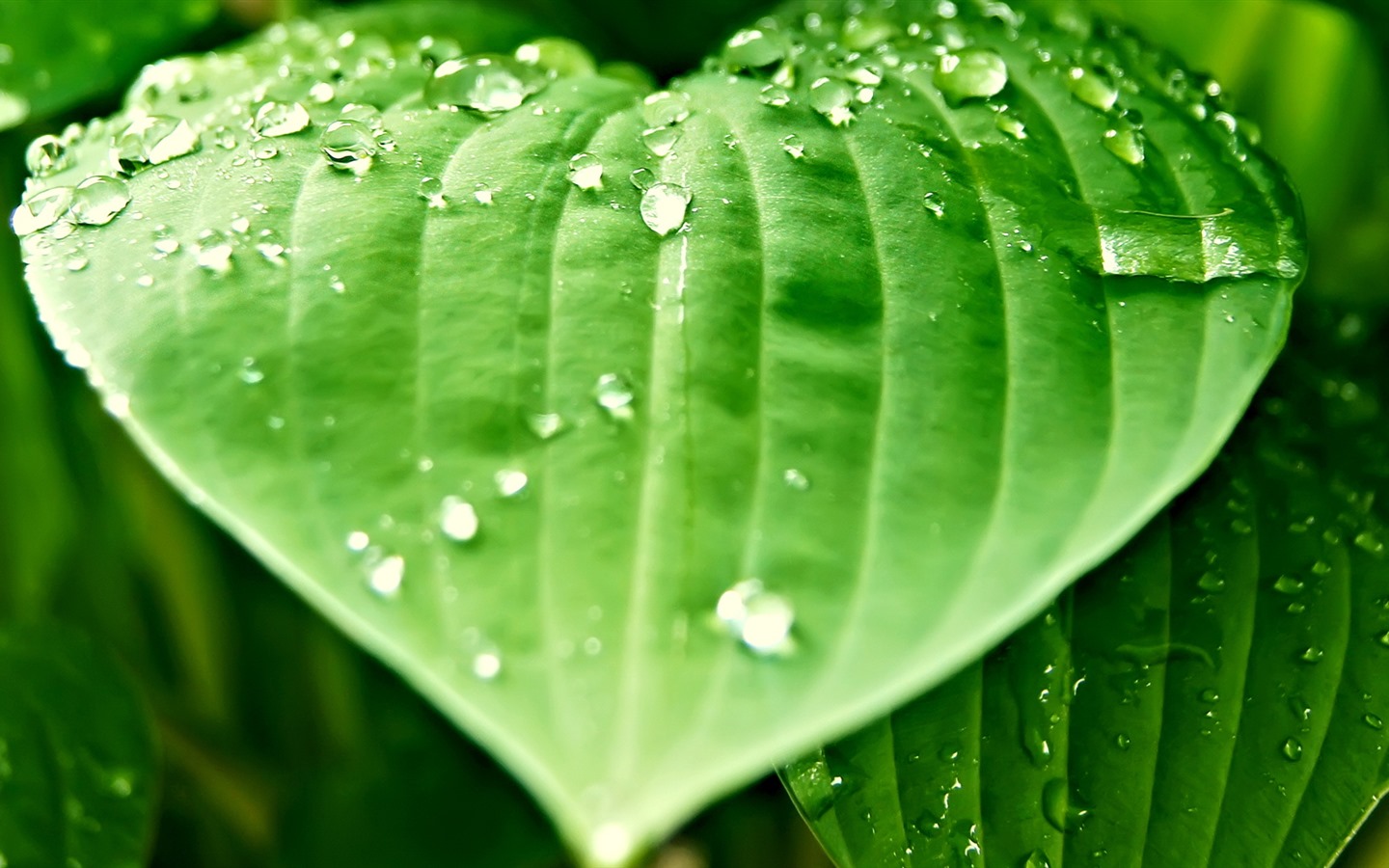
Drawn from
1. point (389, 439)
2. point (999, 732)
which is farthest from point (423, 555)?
point (999, 732)

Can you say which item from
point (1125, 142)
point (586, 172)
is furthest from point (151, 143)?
point (1125, 142)

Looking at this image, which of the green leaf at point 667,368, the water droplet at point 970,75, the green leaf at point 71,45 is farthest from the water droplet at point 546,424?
the green leaf at point 71,45

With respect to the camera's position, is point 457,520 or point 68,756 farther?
point 68,756

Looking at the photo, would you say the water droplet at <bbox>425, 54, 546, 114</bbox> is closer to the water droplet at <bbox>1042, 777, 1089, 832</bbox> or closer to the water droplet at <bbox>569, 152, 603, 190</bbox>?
the water droplet at <bbox>569, 152, 603, 190</bbox>

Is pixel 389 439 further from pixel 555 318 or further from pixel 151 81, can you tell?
pixel 151 81

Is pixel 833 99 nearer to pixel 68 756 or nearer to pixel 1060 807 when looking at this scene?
pixel 1060 807

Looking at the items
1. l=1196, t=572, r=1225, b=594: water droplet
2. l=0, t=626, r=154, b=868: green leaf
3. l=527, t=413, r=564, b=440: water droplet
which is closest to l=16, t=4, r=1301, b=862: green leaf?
l=527, t=413, r=564, b=440: water droplet
